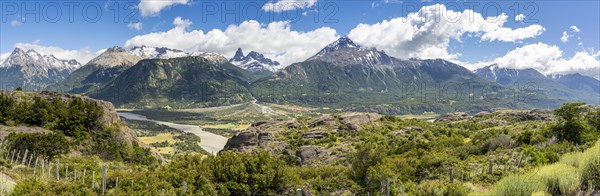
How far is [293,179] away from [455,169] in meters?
13.8

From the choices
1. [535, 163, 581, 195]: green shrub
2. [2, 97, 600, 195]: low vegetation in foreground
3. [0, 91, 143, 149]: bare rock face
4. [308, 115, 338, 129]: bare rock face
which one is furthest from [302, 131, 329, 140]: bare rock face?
[535, 163, 581, 195]: green shrub

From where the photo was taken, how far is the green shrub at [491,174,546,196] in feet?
33.4

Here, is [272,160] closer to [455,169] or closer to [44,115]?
[455,169]

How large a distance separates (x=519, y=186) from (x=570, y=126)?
32.0m

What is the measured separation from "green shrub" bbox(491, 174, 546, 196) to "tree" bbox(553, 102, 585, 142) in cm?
2906

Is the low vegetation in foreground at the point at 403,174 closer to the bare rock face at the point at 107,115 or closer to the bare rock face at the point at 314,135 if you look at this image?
the bare rock face at the point at 314,135

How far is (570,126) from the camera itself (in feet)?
116

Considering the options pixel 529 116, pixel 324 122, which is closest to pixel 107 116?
pixel 324 122

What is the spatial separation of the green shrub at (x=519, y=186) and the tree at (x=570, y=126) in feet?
95.3

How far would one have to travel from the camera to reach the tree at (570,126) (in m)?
34.4

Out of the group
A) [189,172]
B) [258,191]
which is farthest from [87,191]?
[258,191]

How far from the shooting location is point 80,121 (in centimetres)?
7188

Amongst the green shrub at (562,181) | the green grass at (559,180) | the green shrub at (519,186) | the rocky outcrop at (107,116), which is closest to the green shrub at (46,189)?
the green shrub at (519,186)

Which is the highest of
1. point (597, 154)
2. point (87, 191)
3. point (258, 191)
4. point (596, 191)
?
point (597, 154)
